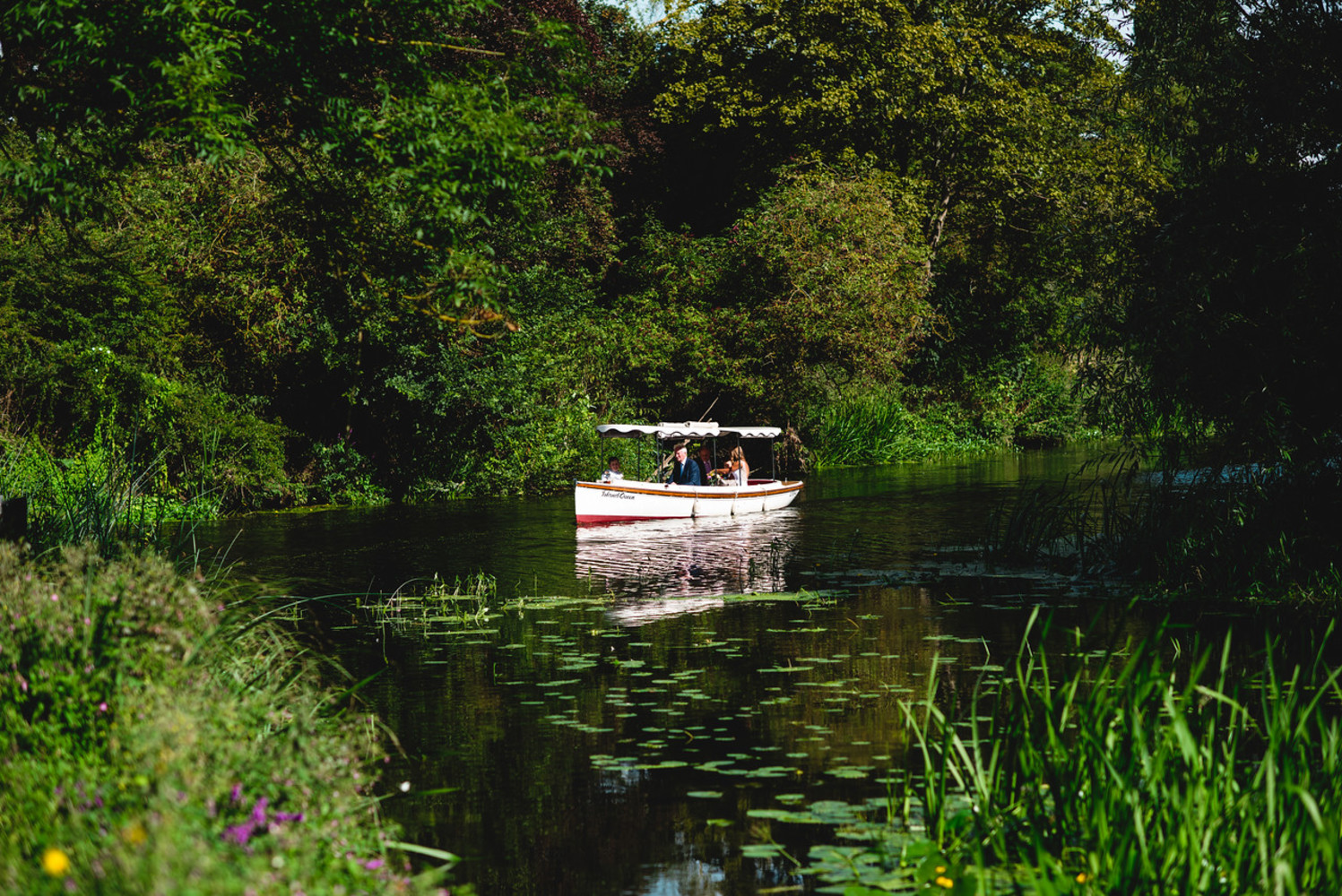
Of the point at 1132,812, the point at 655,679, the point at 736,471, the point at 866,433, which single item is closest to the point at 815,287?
the point at 866,433

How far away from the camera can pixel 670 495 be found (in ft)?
84.2

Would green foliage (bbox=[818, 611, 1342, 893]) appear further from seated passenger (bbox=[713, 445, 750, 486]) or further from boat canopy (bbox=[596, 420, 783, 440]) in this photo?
seated passenger (bbox=[713, 445, 750, 486])

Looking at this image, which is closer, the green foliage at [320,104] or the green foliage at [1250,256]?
the green foliage at [320,104]

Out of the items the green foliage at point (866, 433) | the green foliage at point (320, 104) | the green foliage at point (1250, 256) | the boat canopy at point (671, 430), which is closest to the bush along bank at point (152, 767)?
the green foliage at point (320, 104)

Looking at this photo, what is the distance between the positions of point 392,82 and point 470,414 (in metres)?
19.9

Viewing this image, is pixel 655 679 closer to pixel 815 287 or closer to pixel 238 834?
pixel 238 834

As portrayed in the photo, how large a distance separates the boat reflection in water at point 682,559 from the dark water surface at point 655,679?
9cm

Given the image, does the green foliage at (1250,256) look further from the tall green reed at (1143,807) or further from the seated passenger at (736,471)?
the seated passenger at (736,471)

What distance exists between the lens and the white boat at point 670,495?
24.3m

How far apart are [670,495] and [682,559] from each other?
653cm

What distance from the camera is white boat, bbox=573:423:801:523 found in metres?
24.3

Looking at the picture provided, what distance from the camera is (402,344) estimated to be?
2825 centimetres

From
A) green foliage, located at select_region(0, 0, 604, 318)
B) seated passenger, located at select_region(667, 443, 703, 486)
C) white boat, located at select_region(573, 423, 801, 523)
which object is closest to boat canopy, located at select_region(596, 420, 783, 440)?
white boat, located at select_region(573, 423, 801, 523)

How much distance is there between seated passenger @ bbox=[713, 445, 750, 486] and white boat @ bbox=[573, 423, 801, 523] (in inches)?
7.1
